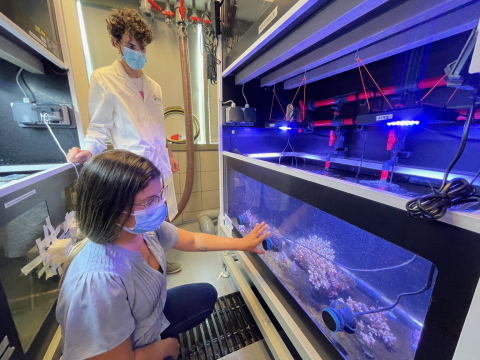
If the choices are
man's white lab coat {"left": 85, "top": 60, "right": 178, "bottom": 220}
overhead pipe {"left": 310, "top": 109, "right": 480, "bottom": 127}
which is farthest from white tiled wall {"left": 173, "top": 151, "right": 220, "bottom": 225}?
overhead pipe {"left": 310, "top": 109, "right": 480, "bottom": 127}

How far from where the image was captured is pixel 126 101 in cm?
117

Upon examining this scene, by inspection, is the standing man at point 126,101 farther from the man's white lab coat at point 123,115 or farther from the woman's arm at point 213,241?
the woman's arm at point 213,241

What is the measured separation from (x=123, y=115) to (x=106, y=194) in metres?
0.85

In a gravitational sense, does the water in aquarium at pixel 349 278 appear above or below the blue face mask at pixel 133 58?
below

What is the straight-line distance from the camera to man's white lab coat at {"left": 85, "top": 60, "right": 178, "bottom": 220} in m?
1.11

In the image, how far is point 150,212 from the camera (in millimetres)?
580

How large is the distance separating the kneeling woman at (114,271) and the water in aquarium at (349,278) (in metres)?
0.53

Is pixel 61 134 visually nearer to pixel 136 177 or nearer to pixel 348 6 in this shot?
pixel 136 177

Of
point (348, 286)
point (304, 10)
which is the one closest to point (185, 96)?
point (304, 10)

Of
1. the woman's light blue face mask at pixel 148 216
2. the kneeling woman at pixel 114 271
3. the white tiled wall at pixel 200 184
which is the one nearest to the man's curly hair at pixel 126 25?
the kneeling woman at pixel 114 271

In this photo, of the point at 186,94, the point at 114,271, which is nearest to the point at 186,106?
the point at 186,94

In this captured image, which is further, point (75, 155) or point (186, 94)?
point (186, 94)

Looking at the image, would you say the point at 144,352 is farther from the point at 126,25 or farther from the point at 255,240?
the point at 126,25

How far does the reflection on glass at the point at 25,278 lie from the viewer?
2.23 feet
